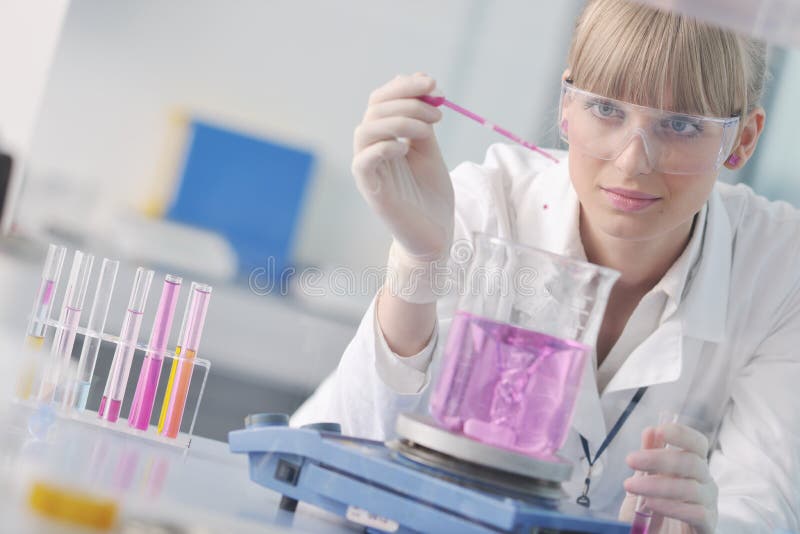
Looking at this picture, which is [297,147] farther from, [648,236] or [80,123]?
[648,236]

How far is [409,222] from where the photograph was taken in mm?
1362

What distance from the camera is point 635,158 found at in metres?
1.43

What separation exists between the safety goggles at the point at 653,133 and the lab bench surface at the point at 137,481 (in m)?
0.72

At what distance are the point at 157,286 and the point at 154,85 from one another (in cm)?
32

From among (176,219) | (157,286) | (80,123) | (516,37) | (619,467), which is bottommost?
(619,467)

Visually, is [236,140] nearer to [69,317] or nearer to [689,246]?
[69,317]

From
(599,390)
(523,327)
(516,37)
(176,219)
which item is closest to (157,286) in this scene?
(176,219)

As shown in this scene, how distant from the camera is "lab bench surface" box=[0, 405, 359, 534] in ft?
2.58

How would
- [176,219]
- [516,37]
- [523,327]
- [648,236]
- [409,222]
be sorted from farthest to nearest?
[516,37]
[648,236]
[176,219]
[409,222]
[523,327]

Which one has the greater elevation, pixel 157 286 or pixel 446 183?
pixel 446 183

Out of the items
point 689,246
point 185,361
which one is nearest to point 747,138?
point 689,246

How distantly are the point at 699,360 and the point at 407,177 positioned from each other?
65cm

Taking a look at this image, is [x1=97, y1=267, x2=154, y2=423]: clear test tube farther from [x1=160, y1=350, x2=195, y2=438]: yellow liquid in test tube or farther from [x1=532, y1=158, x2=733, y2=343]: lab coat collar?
[x1=532, y1=158, x2=733, y2=343]: lab coat collar

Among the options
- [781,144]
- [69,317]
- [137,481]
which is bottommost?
[137,481]
